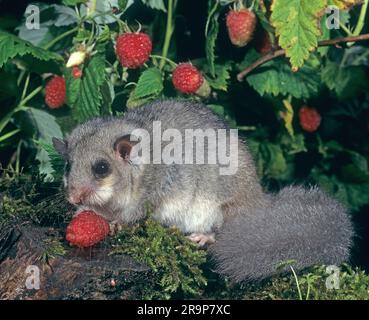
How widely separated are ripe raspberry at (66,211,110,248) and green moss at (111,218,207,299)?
11cm

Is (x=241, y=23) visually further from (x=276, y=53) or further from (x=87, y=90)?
(x=87, y=90)

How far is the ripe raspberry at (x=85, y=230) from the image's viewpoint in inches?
126

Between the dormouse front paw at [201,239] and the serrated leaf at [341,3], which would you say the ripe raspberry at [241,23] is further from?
the dormouse front paw at [201,239]

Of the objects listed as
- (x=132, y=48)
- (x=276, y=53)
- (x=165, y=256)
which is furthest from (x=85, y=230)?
(x=276, y=53)

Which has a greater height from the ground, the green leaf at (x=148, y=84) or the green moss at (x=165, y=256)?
the green leaf at (x=148, y=84)

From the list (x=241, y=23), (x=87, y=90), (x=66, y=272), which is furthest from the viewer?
(x=87, y=90)

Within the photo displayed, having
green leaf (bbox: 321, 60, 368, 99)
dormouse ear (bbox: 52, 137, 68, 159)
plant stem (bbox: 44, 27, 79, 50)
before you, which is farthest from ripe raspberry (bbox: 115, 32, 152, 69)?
green leaf (bbox: 321, 60, 368, 99)

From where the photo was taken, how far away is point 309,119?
4.76 metres

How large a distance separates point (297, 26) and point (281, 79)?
0.72 metres

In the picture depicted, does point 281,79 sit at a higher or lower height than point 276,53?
lower

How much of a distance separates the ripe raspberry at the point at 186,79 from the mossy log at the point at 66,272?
110cm

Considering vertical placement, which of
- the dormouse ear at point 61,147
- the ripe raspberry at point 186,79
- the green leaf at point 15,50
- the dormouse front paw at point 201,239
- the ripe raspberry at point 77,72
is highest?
the green leaf at point 15,50

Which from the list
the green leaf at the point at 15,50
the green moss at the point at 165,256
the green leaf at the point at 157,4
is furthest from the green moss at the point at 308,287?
the green leaf at the point at 157,4
